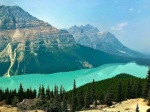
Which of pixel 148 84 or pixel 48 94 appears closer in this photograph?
pixel 148 84

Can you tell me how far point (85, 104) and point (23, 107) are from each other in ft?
84.1

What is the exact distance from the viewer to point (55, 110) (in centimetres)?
9856

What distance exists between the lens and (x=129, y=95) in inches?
4867

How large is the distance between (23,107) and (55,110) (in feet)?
77.5

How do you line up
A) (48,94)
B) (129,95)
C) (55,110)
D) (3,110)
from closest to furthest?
(55,110), (3,110), (129,95), (48,94)

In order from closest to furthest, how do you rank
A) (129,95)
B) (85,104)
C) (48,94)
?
1. (85,104)
2. (129,95)
3. (48,94)

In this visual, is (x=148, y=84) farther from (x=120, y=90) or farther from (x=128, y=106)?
(x=120, y=90)

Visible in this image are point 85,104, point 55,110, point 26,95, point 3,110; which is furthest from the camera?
point 26,95

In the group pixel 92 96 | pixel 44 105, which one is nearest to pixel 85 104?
pixel 92 96

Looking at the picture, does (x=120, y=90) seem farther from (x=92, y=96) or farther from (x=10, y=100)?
(x=10, y=100)

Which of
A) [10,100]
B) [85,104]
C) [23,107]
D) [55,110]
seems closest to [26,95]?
[10,100]

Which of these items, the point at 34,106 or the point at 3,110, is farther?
the point at 34,106

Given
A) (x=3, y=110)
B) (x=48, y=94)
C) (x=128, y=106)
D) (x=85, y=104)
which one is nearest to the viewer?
(x=128, y=106)

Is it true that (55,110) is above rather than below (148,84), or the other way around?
below
